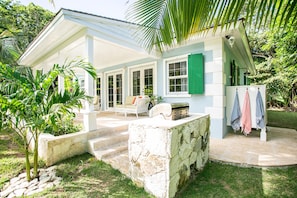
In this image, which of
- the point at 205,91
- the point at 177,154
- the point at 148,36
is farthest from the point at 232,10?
the point at 205,91

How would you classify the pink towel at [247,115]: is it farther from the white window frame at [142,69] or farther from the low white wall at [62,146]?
the low white wall at [62,146]

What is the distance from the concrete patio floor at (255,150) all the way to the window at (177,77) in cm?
212

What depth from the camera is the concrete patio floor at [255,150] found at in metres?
3.29

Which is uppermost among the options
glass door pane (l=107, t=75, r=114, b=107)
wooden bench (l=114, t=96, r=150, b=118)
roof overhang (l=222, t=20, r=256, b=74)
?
roof overhang (l=222, t=20, r=256, b=74)

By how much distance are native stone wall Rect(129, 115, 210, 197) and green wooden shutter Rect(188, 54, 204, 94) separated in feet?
8.05

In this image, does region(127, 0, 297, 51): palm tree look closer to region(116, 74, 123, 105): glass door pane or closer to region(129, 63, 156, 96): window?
region(129, 63, 156, 96): window

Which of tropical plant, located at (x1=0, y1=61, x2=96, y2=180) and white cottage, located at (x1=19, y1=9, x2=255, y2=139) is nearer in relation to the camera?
tropical plant, located at (x1=0, y1=61, x2=96, y2=180)

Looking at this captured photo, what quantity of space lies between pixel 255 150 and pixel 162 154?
2.82 m

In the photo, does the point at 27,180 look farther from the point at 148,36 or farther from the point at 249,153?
the point at 249,153

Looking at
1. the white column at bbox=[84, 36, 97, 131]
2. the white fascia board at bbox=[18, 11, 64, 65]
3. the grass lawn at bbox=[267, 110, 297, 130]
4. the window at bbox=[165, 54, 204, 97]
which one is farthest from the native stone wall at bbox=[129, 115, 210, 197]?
the grass lawn at bbox=[267, 110, 297, 130]

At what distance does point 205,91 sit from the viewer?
527cm

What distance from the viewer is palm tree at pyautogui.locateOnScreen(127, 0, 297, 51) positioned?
0.93 meters

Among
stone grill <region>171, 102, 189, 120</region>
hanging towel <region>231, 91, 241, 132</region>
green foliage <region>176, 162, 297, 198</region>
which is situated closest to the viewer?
green foliage <region>176, 162, 297, 198</region>

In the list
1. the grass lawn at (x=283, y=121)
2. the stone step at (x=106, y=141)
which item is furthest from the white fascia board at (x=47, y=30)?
the grass lawn at (x=283, y=121)
